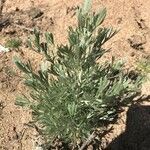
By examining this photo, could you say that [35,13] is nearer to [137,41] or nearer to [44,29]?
[44,29]

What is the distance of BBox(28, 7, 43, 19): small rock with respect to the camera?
9631 mm

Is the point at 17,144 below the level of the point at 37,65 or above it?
below

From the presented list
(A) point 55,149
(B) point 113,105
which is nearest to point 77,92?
(B) point 113,105

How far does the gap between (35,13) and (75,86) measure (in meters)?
3.98

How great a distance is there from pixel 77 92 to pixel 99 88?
0.32 m

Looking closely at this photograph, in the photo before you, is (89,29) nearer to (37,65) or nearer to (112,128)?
(112,128)

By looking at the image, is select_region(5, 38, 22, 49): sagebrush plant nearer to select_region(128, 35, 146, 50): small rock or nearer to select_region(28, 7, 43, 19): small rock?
select_region(28, 7, 43, 19): small rock

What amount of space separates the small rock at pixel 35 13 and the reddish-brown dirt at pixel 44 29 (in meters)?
0.02

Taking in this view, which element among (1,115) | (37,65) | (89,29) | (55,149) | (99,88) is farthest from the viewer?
(37,65)

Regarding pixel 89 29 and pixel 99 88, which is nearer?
pixel 89 29

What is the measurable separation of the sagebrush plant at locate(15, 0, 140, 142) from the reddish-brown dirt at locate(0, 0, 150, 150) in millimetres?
1101

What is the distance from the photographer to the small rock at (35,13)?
963cm

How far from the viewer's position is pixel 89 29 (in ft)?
18.8

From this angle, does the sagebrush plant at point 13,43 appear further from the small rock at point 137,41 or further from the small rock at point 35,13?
the small rock at point 137,41
